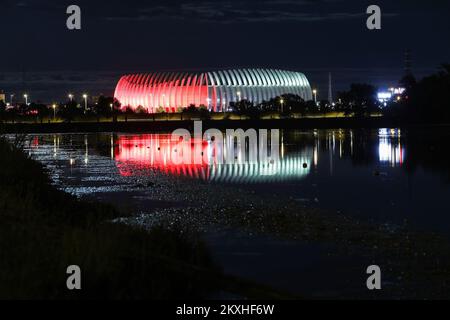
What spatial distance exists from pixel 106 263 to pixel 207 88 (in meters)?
146

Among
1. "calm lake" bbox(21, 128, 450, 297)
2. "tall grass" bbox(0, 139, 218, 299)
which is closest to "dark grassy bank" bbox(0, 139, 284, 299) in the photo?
"tall grass" bbox(0, 139, 218, 299)

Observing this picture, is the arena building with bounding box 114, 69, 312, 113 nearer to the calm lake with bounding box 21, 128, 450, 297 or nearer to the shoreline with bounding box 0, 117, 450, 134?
the shoreline with bounding box 0, 117, 450, 134

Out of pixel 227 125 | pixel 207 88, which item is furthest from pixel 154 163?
pixel 207 88

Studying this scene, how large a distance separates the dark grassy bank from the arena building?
13981cm

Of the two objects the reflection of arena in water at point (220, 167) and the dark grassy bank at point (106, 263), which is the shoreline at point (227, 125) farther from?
the dark grassy bank at point (106, 263)

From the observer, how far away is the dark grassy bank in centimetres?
1057

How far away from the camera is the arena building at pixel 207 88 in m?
156

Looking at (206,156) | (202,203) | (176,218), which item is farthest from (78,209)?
(206,156)

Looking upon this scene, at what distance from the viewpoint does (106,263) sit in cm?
1124

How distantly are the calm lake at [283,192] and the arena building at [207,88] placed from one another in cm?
10826

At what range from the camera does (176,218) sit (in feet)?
62.6

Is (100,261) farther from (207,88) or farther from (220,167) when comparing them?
(207,88)
